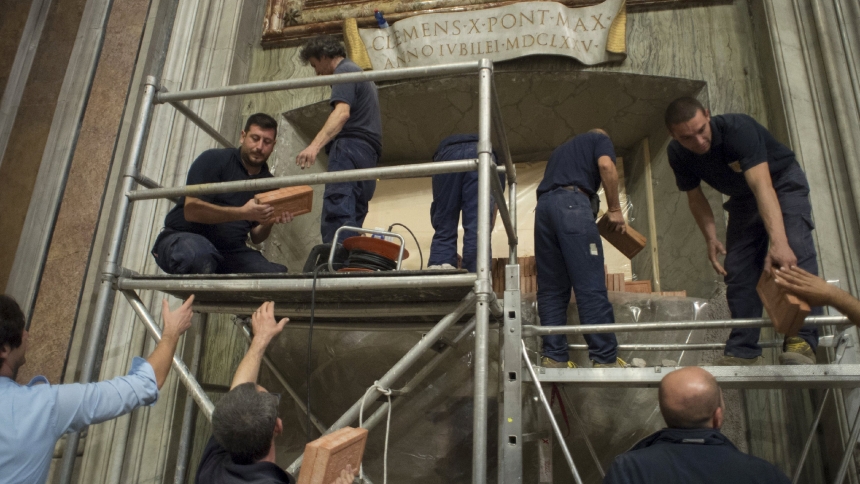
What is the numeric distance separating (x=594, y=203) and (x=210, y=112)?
10.1 feet

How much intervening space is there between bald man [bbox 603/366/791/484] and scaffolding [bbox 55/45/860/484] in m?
0.52

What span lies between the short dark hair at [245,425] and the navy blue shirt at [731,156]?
2638 mm

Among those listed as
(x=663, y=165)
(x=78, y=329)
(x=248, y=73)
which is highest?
(x=248, y=73)

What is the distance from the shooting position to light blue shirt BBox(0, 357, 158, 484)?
2141 mm

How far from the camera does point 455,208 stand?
4.11 metres

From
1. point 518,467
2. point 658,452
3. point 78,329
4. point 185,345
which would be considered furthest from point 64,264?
point 658,452

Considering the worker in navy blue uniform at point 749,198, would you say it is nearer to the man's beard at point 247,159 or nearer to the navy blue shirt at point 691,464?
the navy blue shirt at point 691,464

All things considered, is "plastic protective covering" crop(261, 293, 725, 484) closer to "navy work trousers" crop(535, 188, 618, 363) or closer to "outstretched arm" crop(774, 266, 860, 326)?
"navy work trousers" crop(535, 188, 618, 363)

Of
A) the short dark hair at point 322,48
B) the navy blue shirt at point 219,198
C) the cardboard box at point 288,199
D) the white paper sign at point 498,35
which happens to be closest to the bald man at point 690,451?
the cardboard box at point 288,199

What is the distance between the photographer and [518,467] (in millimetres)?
2574

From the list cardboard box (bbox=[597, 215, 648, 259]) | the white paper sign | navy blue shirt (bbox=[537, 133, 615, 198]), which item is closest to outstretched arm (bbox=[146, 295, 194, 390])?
navy blue shirt (bbox=[537, 133, 615, 198])

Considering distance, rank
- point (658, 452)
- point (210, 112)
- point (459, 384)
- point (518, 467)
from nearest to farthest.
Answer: point (658, 452) → point (518, 467) → point (459, 384) → point (210, 112)

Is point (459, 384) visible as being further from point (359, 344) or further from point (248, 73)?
point (248, 73)

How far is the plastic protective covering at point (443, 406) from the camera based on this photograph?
3.67 metres
